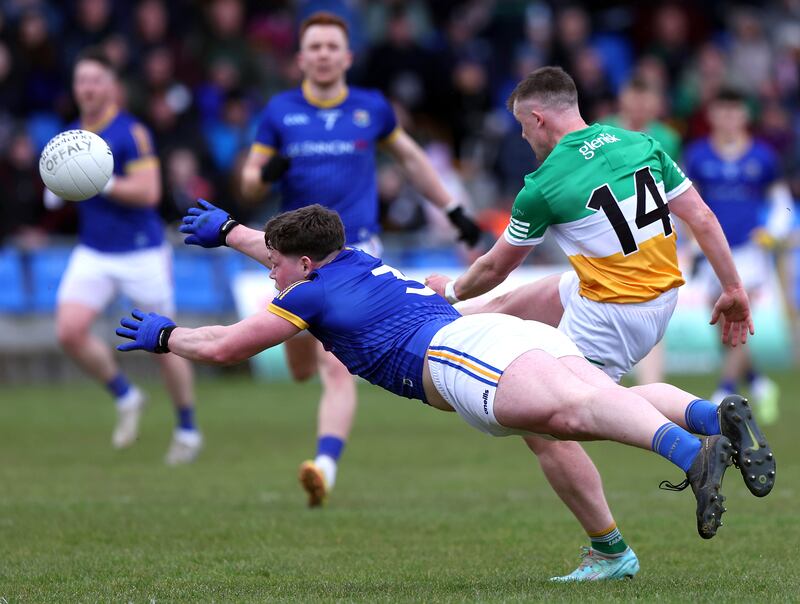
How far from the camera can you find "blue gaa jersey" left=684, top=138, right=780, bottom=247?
13.5 m

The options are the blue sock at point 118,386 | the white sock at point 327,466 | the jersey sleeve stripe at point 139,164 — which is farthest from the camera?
the blue sock at point 118,386

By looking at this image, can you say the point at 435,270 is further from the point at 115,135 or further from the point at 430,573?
the point at 430,573

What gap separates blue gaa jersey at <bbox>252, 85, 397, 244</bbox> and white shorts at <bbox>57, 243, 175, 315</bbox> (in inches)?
82.2

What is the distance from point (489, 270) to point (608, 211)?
0.62m

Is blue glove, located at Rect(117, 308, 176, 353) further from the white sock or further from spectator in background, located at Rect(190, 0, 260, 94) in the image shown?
spectator in background, located at Rect(190, 0, 260, 94)

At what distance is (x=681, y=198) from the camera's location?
6.73 meters

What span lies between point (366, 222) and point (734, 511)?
10.3ft

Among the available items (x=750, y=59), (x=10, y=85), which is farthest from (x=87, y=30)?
(x=750, y=59)

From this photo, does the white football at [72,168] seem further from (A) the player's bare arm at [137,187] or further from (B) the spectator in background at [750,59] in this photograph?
(B) the spectator in background at [750,59]

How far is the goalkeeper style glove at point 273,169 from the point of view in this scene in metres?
9.49

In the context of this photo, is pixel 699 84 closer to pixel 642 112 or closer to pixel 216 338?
pixel 642 112

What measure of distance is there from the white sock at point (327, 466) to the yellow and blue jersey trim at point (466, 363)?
2981 millimetres

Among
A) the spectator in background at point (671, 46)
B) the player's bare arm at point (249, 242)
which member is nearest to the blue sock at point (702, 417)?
the player's bare arm at point (249, 242)

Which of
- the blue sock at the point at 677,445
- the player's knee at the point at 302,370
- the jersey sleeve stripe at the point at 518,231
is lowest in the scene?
the player's knee at the point at 302,370
